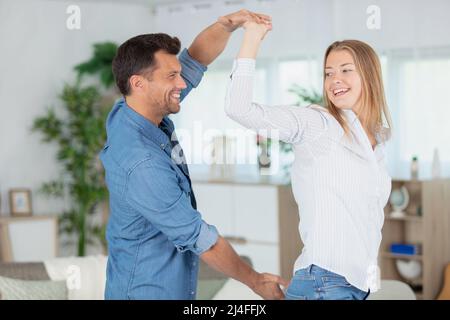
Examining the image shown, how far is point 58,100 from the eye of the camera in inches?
241

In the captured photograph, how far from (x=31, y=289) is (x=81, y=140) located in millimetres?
2964

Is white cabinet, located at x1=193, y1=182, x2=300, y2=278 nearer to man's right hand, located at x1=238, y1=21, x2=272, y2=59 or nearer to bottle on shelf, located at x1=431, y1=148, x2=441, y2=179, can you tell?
bottle on shelf, located at x1=431, y1=148, x2=441, y2=179

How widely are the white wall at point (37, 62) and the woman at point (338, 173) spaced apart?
15.3ft

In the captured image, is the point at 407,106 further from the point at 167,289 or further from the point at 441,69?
the point at 167,289

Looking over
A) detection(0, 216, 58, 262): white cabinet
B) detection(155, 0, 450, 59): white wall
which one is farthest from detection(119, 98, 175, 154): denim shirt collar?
detection(0, 216, 58, 262): white cabinet

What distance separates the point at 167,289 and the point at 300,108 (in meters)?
0.53

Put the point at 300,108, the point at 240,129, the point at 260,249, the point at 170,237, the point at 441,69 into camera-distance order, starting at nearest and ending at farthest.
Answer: the point at 300,108, the point at 170,237, the point at 441,69, the point at 260,249, the point at 240,129


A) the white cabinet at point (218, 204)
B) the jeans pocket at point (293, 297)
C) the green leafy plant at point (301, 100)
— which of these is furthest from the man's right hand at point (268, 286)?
the white cabinet at point (218, 204)

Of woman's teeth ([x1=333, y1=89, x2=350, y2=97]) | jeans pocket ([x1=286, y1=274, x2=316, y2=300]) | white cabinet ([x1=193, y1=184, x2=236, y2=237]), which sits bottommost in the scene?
white cabinet ([x1=193, y1=184, x2=236, y2=237])

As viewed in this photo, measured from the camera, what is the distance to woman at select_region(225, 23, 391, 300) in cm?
144

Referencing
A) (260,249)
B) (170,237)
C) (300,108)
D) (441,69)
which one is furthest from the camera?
(260,249)

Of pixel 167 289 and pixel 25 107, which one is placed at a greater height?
pixel 25 107

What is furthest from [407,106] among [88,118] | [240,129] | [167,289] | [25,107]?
[167,289]

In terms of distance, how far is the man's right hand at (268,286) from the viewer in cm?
165
